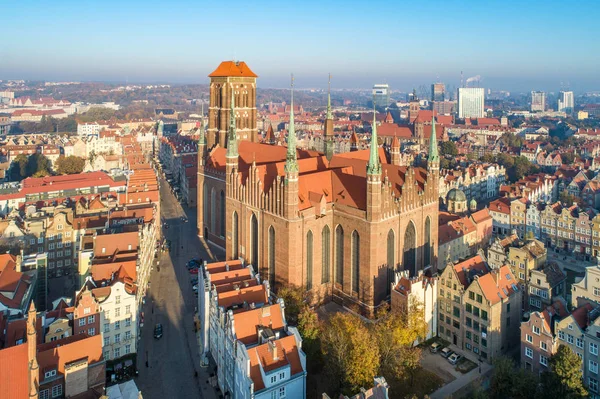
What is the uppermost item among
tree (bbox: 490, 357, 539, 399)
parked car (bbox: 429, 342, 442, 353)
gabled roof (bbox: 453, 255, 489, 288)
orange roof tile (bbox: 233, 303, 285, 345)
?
gabled roof (bbox: 453, 255, 489, 288)

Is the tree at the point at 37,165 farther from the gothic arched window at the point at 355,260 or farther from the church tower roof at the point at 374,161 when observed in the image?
the church tower roof at the point at 374,161

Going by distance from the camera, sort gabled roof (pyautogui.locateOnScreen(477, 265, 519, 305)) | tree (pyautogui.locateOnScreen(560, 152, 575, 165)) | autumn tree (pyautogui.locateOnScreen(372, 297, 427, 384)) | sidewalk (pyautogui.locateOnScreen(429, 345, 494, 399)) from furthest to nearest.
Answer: tree (pyautogui.locateOnScreen(560, 152, 575, 165))
gabled roof (pyautogui.locateOnScreen(477, 265, 519, 305))
sidewalk (pyautogui.locateOnScreen(429, 345, 494, 399))
autumn tree (pyautogui.locateOnScreen(372, 297, 427, 384))

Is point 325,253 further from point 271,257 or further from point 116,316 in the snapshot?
point 116,316

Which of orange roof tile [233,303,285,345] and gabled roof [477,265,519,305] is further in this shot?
gabled roof [477,265,519,305]

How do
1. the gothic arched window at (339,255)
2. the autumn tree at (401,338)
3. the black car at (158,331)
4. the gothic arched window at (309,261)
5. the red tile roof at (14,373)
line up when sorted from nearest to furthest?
the red tile roof at (14,373) → the autumn tree at (401,338) → the black car at (158,331) → the gothic arched window at (309,261) → the gothic arched window at (339,255)

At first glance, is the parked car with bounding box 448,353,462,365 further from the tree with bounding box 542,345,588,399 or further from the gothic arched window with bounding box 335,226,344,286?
the gothic arched window with bounding box 335,226,344,286

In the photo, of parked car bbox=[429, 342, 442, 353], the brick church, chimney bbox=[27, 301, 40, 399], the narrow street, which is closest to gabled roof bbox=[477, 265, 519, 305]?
parked car bbox=[429, 342, 442, 353]

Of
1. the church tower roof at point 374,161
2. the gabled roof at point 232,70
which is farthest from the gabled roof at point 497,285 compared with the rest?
the gabled roof at point 232,70
